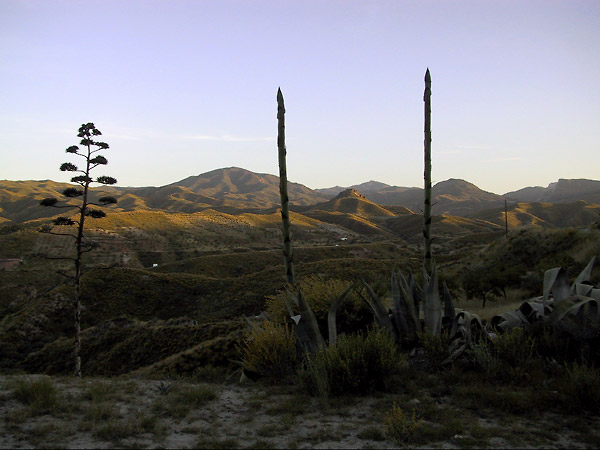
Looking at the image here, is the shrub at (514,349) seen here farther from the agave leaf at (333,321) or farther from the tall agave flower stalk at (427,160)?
the tall agave flower stalk at (427,160)

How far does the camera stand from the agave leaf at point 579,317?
235 inches

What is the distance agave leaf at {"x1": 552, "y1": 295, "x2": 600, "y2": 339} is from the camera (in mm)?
5965

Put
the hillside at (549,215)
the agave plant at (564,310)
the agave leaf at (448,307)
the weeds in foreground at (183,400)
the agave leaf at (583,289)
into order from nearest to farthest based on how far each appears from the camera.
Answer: the weeds in foreground at (183,400)
the agave plant at (564,310)
the agave leaf at (583,289)
the agave leaf at (448,307)
the hillside at (549,215)

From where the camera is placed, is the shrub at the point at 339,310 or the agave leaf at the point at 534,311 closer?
the agave leaf at the point at 534,311

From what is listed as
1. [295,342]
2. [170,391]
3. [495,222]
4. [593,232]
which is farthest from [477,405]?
[495,222]

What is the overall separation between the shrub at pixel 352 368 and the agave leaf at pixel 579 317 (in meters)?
2.71

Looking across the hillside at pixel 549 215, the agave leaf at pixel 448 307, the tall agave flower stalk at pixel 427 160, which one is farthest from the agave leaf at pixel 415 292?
the hillside at pixel 549 215

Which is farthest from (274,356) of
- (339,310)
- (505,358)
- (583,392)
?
(583,392)

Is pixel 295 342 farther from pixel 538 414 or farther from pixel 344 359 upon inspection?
pixel 538 414

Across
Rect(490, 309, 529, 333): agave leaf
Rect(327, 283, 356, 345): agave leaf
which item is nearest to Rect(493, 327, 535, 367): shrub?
Rect(490, 309, 529, 333): agave leaf

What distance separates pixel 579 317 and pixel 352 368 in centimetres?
362

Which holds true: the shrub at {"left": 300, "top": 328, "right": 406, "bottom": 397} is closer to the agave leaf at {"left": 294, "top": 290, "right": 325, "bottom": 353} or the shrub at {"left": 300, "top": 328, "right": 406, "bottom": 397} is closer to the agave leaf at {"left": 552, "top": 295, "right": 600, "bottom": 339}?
the agave leaf at {"left": 294, "top": 290, "right": 325, "bottom": 353}

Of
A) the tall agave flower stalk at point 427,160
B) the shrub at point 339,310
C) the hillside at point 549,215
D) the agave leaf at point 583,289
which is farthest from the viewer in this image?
the hillside at point 549,215

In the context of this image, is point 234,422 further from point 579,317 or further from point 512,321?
point 579,317
